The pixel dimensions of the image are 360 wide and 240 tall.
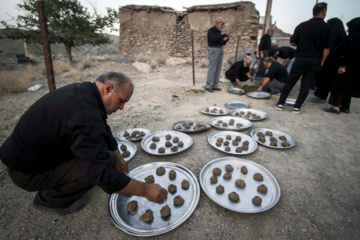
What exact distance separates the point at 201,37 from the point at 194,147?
13370mm

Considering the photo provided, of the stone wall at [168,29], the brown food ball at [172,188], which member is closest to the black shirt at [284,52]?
the brown food ball at [172,188]

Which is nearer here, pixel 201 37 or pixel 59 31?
pixel 59 31

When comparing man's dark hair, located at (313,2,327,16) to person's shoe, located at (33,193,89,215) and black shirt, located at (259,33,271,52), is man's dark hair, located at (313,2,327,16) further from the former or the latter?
person's shoe, located at (33,193,89,215)

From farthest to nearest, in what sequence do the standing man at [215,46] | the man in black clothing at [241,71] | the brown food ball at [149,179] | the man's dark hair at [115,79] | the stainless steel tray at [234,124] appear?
the man in black clothing at [241,71]
the standing man at [215,46]
the stainless steel tray at [234,124]
the brown food ball at [149,179]
the man's dark hair at [115,79]

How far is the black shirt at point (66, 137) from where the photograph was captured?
1.17m

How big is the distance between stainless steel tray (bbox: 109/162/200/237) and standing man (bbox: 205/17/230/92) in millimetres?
4644

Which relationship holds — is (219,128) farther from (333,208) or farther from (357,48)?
(357,48)

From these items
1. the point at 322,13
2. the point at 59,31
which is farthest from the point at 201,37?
the point at 322,13

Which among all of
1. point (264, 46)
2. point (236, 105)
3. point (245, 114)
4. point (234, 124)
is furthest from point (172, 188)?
point (264, 46)

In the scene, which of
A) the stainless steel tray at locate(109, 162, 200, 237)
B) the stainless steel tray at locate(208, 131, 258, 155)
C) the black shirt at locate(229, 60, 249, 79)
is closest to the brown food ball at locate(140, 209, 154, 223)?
the stainless steel tray at locate(109, 162, 200, 237)

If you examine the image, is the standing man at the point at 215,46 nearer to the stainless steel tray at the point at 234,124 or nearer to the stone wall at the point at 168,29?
the stainless steel tray at the point at 234,124

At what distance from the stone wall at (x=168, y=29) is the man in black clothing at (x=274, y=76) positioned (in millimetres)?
8121

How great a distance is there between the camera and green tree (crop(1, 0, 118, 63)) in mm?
12062

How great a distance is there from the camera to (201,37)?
557 inches
